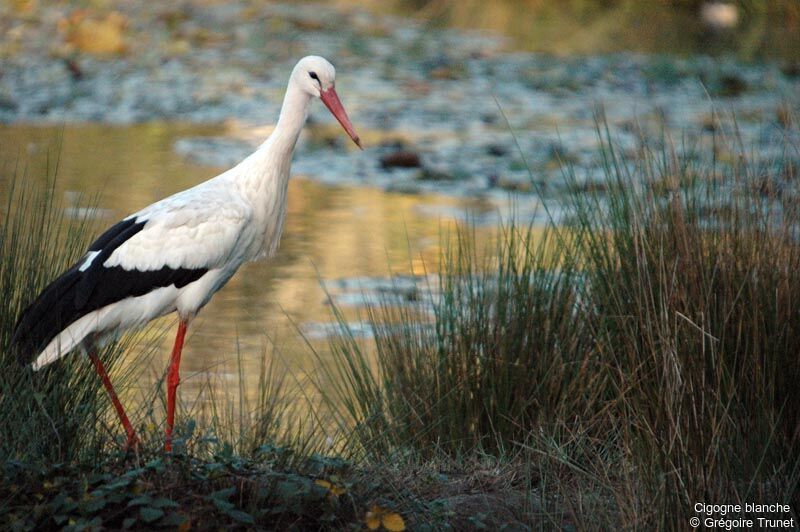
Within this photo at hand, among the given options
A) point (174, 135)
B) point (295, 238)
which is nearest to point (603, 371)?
point (295, 238)

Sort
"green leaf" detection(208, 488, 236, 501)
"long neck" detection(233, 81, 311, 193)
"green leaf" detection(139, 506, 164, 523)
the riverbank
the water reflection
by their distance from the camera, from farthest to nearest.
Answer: the water reflection
the riverbank
"long neck" detection(233, 81, 311, 193)
"green leaf" detection(208, 488, 236, 501)
"green leaf" detection(139, 506, 164, 523)

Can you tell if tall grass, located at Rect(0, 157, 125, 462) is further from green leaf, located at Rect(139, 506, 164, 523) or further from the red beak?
the red beak

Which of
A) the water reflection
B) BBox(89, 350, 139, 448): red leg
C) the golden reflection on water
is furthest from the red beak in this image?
the water reflection

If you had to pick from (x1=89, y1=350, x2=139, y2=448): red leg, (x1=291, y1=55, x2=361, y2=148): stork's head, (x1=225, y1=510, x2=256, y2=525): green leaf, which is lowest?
(x1=225, y1=510, x2=256, y2=525): green leaf

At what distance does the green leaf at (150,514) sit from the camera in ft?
9.78

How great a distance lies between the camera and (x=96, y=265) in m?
4.27

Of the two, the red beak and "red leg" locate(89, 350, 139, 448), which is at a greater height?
the red beak

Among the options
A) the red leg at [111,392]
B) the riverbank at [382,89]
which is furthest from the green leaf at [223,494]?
the riverbank at [382,89]

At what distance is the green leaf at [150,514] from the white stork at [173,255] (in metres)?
0.91

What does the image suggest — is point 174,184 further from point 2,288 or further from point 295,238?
point 2,288

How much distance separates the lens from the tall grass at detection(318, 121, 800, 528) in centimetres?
336

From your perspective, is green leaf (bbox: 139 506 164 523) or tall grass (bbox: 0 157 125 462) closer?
green leaf (bbox: 139 506 164 523)

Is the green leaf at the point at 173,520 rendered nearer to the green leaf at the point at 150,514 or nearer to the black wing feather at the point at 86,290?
the green leaf at the point at 150,514

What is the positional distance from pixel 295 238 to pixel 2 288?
3.85 m
